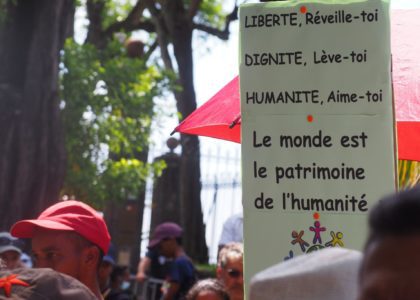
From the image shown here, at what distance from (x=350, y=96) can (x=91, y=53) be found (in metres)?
10.1

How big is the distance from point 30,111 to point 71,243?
5.53m

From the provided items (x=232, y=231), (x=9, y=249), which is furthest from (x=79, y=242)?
(x=232, y=231)

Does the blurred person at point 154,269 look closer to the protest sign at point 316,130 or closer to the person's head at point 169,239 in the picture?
the person's head at point 169,239

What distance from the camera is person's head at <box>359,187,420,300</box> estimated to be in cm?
141

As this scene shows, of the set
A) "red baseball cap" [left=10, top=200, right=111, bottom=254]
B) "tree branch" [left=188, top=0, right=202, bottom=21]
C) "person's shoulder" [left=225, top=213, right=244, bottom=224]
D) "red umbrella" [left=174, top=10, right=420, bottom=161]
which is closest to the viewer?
"red baseball cap" [left=10, top=200, right=111, bottom=254]

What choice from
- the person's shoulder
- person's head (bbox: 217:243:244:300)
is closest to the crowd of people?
person's head (bbox: 217:243:244:300)

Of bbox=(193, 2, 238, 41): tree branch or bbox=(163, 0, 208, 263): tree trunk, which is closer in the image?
bbox=(163, 0, 208, 263): tree trunk

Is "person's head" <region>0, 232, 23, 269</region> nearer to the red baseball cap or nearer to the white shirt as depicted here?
the white shirt

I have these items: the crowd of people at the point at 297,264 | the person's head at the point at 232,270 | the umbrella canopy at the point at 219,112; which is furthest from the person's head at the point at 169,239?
the crowd of people at the point at 297,264

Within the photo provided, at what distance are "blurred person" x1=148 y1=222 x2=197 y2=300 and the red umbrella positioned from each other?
3.56m

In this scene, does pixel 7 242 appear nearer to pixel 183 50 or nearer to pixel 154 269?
pixel 154 269

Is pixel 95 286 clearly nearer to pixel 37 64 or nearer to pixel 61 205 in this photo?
pixel 61 205

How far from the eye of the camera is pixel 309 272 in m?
1.76

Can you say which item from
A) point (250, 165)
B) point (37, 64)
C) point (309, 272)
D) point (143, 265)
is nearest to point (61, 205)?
point (250, 165)
